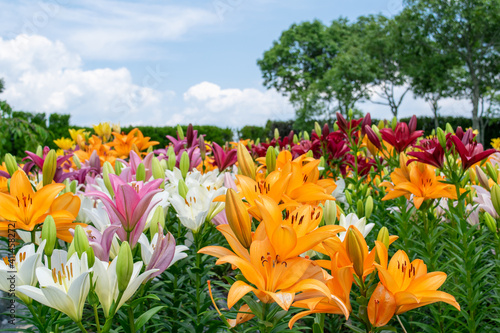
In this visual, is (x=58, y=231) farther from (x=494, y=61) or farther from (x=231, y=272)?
(x=494, y=61)

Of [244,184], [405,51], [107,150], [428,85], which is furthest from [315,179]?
[428,85]

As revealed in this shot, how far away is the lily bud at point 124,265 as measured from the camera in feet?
3.07

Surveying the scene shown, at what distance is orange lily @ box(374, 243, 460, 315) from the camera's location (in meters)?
0.95

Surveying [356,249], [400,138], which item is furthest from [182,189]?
[400,138]

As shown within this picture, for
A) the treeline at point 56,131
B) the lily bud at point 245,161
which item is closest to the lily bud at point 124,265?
the lily bud at point 245,161

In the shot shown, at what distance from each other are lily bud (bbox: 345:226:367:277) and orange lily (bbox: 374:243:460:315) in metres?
0.05

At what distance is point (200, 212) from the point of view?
1.44 metres

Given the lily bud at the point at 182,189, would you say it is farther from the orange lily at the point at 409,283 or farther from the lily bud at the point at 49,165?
the orange lily at the point at 409,283

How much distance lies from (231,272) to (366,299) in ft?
4.52

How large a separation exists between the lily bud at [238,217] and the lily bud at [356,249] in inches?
9.8

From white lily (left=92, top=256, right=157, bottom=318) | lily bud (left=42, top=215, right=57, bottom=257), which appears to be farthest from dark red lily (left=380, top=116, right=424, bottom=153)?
lily bud (left=42, top=215, right=57, bottom=257)

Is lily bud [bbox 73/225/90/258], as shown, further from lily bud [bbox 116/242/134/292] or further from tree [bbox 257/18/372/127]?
tree [bbox 257/18/372/127]

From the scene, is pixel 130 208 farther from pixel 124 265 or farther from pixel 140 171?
pixel 140 171

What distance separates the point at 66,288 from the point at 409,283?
0.91 metres
